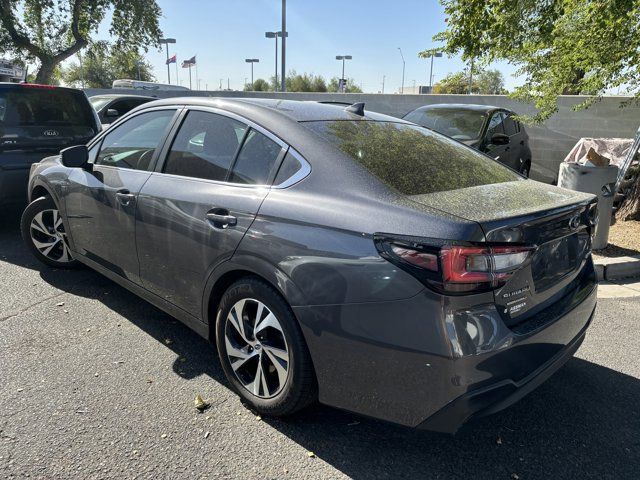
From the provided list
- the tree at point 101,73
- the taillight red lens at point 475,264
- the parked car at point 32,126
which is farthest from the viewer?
the tree at point 101,73

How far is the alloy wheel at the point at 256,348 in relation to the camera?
246 cm

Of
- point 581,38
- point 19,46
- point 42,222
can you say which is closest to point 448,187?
Answer: point 42,222

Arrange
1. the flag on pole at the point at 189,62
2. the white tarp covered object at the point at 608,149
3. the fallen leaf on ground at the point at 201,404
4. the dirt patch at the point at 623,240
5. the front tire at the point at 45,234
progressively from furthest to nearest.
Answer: the flag on pole at the point at 189,62 < the white tarp covered object at the point at 608,149 < the dirt patch at the point at 623,240 < the front tire at the point at 45,234 < the fallen leaf on ground at the point at 201,404

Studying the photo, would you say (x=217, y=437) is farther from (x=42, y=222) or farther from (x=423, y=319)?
(x=42, y=222)

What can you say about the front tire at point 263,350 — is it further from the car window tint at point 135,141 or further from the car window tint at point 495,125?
the car window tint at point 495,125

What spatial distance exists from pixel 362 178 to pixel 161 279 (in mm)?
1550

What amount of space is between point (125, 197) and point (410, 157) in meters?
1.91

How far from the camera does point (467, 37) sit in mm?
6516

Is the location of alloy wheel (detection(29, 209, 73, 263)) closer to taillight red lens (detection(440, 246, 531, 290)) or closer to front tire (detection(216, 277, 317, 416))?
front tire (detection(216, 277, 317, 416))

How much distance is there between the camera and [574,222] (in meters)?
2.44

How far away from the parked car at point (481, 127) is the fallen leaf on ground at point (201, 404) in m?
5.67

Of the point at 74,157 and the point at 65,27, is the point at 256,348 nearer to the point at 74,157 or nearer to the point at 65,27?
the point at 74,157

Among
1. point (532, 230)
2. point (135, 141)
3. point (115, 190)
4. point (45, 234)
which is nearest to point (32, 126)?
point (45, 234)

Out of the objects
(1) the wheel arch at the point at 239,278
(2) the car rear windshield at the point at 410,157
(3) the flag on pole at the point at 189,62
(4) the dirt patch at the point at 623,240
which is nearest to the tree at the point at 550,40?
(4) the dirt patch at the point at 623,240
